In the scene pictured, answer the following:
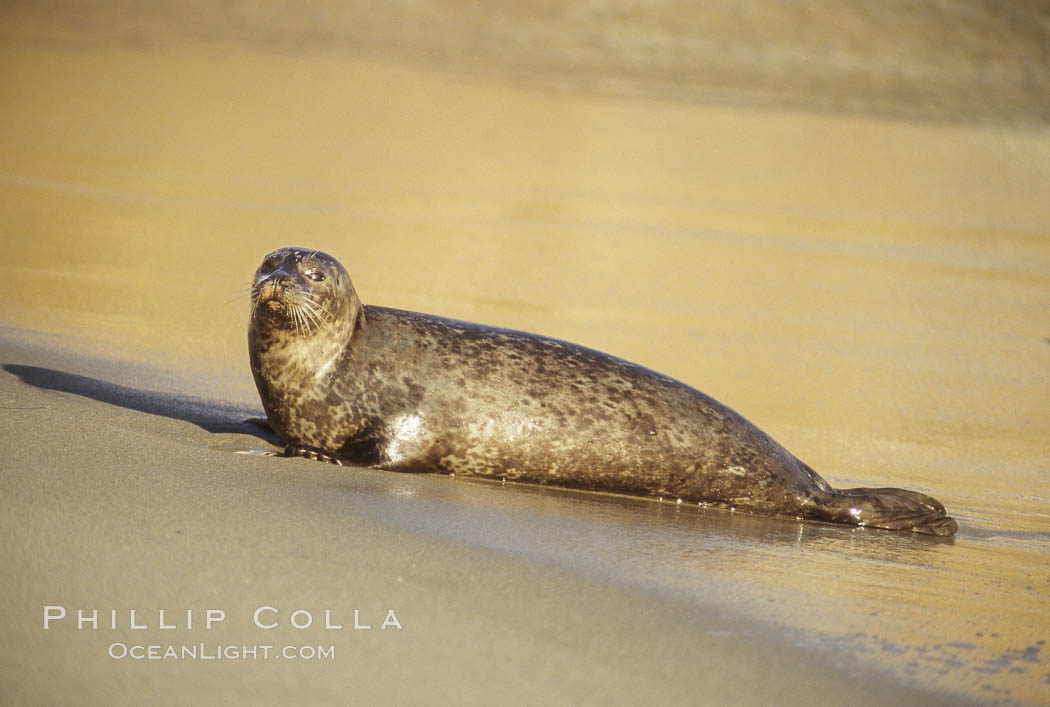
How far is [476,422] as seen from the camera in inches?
187

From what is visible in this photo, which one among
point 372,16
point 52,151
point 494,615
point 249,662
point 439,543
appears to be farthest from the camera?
point 372,16

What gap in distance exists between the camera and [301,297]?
4.61 m

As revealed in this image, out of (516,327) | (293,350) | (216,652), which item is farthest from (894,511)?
(516,327)

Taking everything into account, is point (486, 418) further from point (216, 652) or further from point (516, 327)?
point (516, 327)

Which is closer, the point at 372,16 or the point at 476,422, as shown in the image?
the point at 476,422

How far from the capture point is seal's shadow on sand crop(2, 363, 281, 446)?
16.2 ft

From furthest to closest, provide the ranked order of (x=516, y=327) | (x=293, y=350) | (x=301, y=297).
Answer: (x=516, y=327), (x=293, y=350), (x=301, y=297)

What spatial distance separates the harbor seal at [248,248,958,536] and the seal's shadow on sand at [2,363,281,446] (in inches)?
9.4

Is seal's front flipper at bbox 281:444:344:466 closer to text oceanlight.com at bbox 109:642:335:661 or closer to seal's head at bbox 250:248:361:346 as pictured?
seal's head at bbox 250:248:361:346

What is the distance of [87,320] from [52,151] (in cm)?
598

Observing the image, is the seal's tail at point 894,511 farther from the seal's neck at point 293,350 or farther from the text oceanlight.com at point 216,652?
the text oceanlight.com at point 216,652

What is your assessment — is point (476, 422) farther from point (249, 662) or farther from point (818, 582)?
point (249, 662)

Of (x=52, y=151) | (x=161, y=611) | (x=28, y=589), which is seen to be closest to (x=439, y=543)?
(x=161, y=611)

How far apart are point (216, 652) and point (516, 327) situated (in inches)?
179
